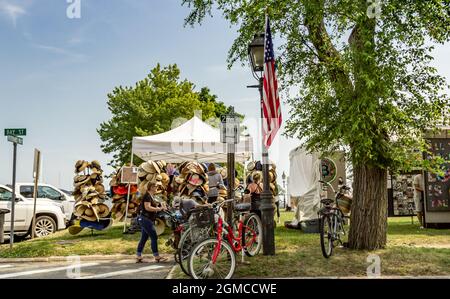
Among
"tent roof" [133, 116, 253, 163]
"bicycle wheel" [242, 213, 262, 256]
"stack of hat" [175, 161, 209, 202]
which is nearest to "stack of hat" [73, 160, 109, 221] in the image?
"tent roof" [133, 116, 253, 163]

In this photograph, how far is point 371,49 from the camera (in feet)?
26.7

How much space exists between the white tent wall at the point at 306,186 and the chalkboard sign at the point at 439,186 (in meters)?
3.49

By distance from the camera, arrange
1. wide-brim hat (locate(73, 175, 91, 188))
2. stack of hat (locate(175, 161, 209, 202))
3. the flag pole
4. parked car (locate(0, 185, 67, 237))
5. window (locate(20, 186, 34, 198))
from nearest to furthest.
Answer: the flag pole → stack of hat (locate(175, 161, 209, 202)) → wide-brim hat (locate(73, 175, 91, 188)) → parked car (locate(0, 185, 67, 237)) → window (locate(20, 186, 34, 198))

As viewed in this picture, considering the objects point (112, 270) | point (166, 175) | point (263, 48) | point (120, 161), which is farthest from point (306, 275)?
point (120, 161)

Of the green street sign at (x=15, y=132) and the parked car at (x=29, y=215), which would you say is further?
the parked car at (x=29, y=215)

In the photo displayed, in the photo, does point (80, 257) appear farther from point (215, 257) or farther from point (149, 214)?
point (215, 257)

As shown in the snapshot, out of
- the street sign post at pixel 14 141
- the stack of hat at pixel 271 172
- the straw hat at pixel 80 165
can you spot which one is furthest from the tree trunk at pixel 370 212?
the straw hat at pixel 80 165

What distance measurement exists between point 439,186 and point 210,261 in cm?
1047

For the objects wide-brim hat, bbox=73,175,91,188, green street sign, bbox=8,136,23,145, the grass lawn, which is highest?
green street sign, bbox=8,136,23,145

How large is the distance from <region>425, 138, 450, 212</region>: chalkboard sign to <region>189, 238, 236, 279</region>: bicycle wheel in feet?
32.4

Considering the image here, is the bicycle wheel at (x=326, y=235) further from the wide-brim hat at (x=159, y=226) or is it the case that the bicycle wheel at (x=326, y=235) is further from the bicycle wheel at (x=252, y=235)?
the wide-brim hat at (x=159, y=226)

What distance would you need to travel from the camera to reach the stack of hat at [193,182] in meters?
12.3

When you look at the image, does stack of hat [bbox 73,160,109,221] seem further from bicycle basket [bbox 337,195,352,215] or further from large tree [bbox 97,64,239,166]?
large tree [bbox 97,64,239,166]

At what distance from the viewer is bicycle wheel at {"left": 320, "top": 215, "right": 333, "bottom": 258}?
828cm
